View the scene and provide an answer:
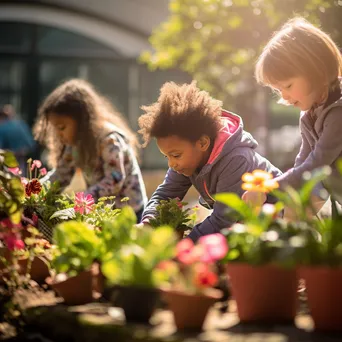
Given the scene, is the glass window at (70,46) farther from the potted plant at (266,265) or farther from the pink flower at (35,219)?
the potted plant at (266,265)

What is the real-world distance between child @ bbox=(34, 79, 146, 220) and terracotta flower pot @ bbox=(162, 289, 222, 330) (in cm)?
325

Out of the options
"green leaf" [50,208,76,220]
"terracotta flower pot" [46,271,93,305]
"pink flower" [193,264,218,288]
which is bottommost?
"terracotta flower pot" [46,271,93,305]

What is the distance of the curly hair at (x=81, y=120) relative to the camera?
21.1 feet

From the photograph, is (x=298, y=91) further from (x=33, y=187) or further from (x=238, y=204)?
(x=33, y=187)

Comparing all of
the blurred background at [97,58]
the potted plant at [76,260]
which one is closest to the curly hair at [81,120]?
the potted plant at [76,260]

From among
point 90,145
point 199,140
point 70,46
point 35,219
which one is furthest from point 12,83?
point 199,140

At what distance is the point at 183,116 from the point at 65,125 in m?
1.98

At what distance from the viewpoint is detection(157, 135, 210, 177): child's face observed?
4641mm

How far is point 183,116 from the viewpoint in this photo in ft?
15.4

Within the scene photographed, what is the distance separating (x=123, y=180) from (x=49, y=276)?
238 cm

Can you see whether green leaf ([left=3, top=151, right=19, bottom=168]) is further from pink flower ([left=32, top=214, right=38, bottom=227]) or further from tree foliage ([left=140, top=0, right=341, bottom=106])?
tree foliage ([left=140, top=0, right=341, bottom=106])

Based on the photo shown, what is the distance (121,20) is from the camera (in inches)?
740

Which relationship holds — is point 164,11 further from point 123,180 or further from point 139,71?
point 123,180

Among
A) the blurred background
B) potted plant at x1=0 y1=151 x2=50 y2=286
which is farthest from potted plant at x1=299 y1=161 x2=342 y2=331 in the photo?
the blurred background
